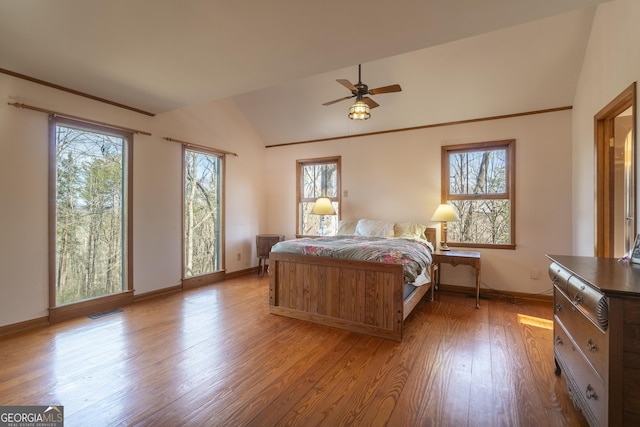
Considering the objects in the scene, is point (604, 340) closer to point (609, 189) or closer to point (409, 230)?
point (609, 189)

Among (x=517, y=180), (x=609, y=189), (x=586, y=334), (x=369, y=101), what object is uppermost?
(x=369, y=101)

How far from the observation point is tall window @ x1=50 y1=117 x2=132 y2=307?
3188mm

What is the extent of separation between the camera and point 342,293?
3.03 m

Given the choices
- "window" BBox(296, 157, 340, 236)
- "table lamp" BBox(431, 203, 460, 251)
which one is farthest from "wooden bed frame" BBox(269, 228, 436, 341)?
"window" BBox(296, 157, 340, 236)

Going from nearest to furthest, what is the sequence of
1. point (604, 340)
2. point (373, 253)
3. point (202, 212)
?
point (604, 340) → point (373, 253) → point (202, 212)

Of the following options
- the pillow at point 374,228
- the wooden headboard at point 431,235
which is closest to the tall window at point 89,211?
the pillow at point 374,228

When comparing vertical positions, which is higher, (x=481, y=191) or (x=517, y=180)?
(x=517, y=180)

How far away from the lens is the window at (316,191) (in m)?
5.48

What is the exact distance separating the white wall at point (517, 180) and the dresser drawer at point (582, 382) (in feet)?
7.50

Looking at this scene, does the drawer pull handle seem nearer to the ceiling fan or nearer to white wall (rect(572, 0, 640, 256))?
white wall (rect(572, 0, 640, 256))

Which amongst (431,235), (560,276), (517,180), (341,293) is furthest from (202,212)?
(517,180)

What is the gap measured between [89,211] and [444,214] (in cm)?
444

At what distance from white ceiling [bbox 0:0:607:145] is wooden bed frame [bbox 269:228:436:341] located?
189 cm

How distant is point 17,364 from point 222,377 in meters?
1.61
